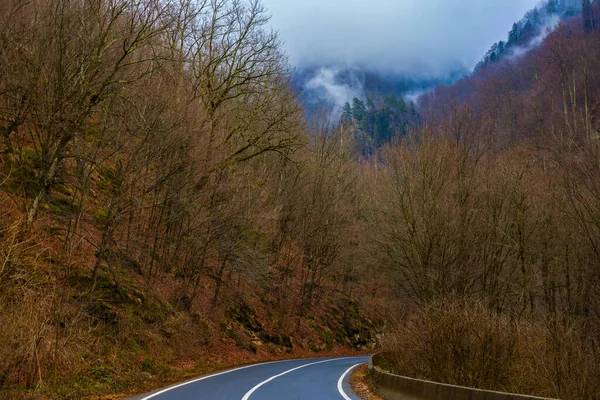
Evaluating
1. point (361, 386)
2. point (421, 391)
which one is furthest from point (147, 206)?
point (421, 391)

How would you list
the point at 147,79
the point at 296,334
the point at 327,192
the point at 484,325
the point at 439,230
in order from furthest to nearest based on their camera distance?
the point at 327,192 < the point at 296,334 < the point at 439,230 < the point at 147,79 < the point at 484,325

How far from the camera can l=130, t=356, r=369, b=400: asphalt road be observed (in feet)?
37.4

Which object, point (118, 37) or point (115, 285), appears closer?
point (118, 37)

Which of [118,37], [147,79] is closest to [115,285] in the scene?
[147,79]

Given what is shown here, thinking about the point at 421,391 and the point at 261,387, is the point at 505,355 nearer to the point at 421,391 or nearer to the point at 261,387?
the point at 421,391

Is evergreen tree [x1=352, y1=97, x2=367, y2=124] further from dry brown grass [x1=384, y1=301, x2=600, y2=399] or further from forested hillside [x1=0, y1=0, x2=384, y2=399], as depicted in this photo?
dry brown grass [x1=384, y1=301, x2=600, y2=399]

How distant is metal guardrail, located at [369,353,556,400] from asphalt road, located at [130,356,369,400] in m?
0.84

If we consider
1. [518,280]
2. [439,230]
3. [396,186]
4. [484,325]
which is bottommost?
[484,325]

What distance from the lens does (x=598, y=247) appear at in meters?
20.8

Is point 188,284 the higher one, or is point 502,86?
point 502,86

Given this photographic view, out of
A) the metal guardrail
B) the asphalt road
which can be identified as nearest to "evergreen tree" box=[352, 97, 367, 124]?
the asphalt road

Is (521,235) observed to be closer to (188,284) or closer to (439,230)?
(439,230)

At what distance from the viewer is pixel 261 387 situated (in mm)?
13352

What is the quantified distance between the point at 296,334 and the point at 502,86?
8097 centimetres
